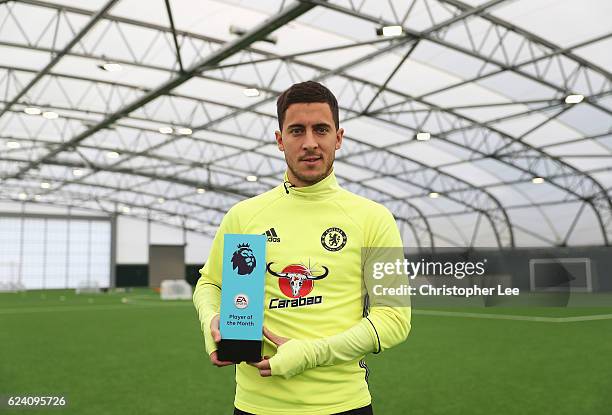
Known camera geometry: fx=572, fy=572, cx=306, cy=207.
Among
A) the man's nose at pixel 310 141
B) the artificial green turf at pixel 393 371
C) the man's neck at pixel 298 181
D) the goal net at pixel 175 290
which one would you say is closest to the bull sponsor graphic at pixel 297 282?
the man's neck at pixel 298 181

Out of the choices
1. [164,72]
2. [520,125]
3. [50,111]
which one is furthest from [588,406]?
[50,111]

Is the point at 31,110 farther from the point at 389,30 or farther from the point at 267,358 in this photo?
the point at 267,358

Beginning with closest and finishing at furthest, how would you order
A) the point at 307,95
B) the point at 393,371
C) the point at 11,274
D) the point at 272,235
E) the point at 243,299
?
the point at 243,299
the point at 307,95
the point at 272,235
the point at 393,371
the point at 11,274

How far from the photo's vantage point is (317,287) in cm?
208

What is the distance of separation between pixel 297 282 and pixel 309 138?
0.52 m

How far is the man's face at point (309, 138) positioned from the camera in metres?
2.06

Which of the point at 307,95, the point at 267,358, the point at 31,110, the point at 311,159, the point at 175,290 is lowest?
the point at 175,290

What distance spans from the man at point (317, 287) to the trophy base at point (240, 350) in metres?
0.06

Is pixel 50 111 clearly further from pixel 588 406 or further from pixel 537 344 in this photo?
pixel 588 406

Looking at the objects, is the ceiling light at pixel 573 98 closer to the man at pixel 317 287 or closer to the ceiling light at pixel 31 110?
the ceiling light at pixel 31 110

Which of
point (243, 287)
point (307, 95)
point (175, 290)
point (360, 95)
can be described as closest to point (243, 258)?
point (243, 287)

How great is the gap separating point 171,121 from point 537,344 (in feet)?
63.2

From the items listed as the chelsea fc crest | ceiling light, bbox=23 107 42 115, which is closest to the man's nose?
the chelsea fc crest

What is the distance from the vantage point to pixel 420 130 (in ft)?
82.9
